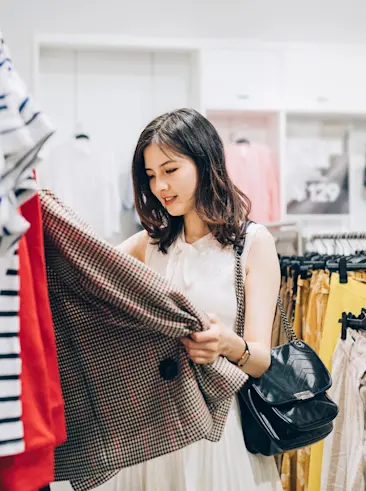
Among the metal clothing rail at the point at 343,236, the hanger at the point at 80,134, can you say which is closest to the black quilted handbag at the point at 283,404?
the metal clothing rail at the point at 343,236

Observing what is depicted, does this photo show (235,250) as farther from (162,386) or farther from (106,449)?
(106,449)

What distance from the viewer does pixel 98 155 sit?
147 inches

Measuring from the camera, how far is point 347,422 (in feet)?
5.30

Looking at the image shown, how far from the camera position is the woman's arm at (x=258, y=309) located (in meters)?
1.20

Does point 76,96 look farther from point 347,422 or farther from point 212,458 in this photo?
point 212,458

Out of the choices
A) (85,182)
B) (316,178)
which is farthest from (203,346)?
(316,178)

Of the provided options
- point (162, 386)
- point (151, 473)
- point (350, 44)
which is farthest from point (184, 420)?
point (350, 44)

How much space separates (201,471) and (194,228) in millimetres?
533

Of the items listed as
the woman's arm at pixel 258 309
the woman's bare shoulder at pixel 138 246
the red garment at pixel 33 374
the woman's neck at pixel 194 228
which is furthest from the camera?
the woman's bare shoulder at pixel 138 246

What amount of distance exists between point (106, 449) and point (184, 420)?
129 millimetres

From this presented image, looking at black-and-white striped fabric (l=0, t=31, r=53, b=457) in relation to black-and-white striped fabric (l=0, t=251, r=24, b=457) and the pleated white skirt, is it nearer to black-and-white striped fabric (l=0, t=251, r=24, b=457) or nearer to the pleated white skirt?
black-and-white striped fabric (l=0, t=251, r=24, b=457)

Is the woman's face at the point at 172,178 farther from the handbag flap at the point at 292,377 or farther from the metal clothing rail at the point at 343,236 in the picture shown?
the metal clothing rail at the point at 343,236

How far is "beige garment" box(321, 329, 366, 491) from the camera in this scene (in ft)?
5.07

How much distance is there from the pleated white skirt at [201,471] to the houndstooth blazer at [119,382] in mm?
261
